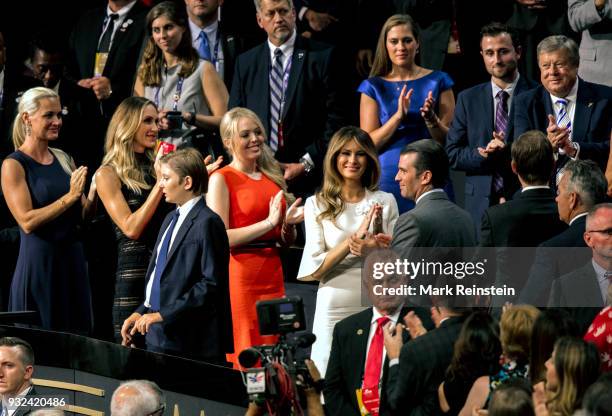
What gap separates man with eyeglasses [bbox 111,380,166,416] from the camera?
5941 mm

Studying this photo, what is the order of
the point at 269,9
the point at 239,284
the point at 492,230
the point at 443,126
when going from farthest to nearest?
the point at 269,9 < the point at 443,126 < the point at 239,284 < the point at 492,230

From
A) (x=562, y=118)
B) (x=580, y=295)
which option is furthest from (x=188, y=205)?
(x=562, y=118)

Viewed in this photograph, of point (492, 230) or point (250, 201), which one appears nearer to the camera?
point (492, 230)

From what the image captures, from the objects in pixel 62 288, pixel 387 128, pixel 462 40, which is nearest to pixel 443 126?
pixel 387 128

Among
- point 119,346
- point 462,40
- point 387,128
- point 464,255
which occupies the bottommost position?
point 119,346

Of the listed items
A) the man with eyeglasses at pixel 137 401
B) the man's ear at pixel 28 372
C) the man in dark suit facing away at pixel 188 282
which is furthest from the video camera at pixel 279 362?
the man's ear at pixel 28 372

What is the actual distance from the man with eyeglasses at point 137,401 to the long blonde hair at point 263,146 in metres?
2.30

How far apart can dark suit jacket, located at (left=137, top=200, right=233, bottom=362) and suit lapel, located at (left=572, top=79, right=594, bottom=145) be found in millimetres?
2271

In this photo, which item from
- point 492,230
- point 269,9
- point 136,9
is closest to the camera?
point 492,230

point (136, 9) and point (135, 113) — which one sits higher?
point (136, 9)

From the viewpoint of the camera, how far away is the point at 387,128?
28.3 feet

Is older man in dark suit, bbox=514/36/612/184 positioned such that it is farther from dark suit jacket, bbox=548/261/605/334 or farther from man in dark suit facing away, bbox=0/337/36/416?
man in dark suit facing away, bbox=0/337/36/416

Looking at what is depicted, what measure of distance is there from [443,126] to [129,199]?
6.68ft

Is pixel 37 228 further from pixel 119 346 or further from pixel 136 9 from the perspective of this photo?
pixel 136 9
